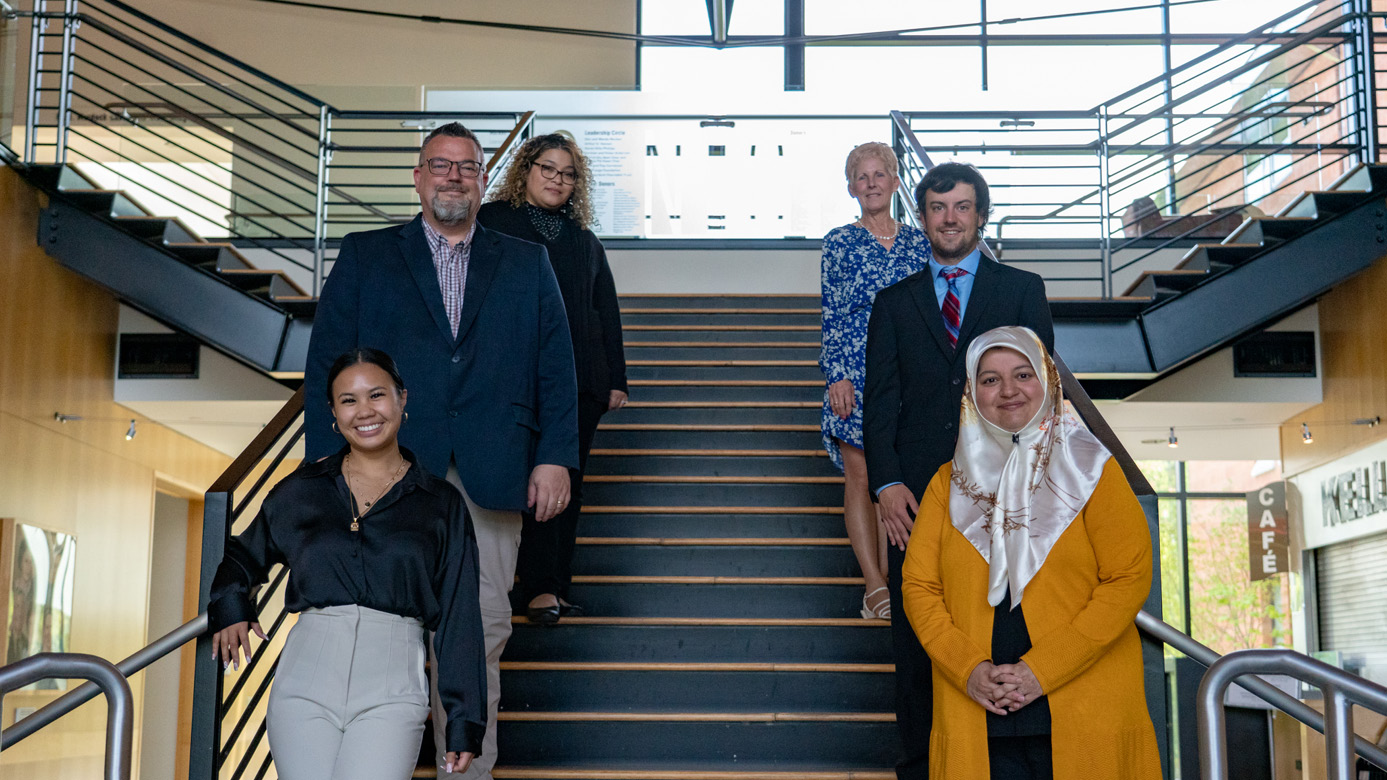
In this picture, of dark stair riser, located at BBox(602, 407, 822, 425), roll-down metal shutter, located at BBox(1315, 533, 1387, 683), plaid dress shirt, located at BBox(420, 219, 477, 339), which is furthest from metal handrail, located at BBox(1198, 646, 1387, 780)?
roll-down metal shutter, located at BBox(1315, 533, 1387, 683)

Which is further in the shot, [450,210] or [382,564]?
[450,210]

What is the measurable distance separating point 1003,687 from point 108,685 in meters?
1.70

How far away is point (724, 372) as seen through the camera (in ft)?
23.5

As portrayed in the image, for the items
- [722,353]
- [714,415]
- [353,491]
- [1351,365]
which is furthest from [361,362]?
[1351,365]

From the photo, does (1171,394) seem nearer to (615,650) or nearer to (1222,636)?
(615,650)

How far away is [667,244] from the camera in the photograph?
10211 millimetres

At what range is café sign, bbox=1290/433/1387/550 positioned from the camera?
8062 millimetres

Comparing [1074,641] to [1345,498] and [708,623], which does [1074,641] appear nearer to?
[708,623]

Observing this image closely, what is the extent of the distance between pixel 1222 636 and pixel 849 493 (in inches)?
514

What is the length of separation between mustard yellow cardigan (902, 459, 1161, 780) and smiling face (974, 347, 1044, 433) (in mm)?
201

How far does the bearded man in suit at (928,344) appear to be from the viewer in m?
3.04

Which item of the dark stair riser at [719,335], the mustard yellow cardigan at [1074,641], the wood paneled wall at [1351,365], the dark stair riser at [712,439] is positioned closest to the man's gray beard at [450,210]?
the mustard yellow cardigan at [1074,641]

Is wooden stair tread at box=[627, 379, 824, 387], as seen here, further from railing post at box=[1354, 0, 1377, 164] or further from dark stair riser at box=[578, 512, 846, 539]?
railing post at box=[1354, 0, 1377, 164]

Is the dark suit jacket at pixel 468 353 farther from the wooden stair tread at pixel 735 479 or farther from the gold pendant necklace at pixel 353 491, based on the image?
the wooden stair tread at pixel 735 479
